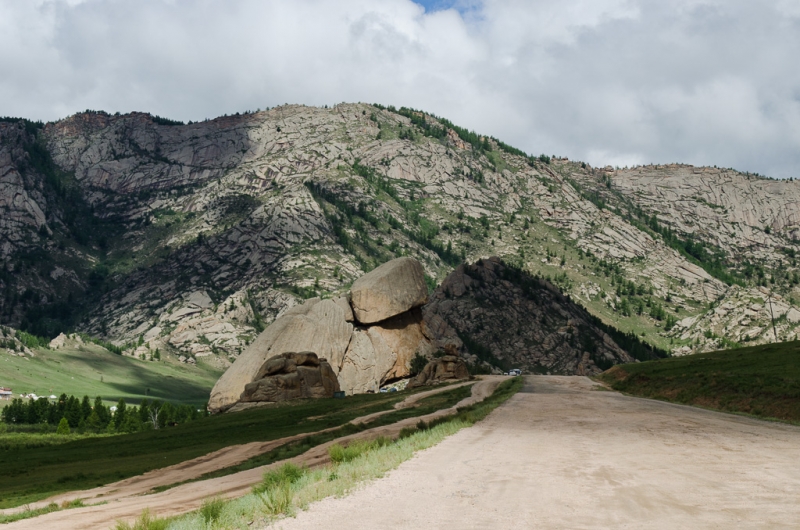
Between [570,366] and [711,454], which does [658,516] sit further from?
[570,366]

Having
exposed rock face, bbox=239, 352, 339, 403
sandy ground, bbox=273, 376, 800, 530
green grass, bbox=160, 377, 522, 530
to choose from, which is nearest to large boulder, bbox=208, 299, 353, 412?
exposed rock face, bbox=239, 352, 339, 403

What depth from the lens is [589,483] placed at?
21562 mm

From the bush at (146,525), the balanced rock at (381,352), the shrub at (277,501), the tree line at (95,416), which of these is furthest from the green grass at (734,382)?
the tree line at (95,416)

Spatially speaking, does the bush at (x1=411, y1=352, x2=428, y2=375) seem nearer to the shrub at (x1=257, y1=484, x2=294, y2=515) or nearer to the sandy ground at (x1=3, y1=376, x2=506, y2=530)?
the sandy ground at (x1=3, y1=376, x2=506, y2=530)

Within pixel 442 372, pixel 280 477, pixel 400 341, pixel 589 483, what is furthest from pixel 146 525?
pixel 400 341

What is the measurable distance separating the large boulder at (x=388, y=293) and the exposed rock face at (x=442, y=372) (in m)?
18.2

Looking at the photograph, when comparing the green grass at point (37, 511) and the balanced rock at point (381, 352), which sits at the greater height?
the balanced rock at point (381, 352)

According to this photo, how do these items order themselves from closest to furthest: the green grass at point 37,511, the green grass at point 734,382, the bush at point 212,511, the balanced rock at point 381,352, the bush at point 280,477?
the bush at point 212,511 → the bush at point 280,477 → the green grass at point 37,511 → the green grass at point 734,382 → the balanced rock at point 381,352

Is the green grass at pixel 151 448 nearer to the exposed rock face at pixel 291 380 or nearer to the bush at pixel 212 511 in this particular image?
the exposed rock face at pixel 291 380

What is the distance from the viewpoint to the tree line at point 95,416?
422 ft

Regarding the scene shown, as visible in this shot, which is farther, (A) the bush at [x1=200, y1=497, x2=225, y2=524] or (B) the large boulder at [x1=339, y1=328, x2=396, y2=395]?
(B) the large boulder at [x1=339, y1=328, x2=396, y2=395]

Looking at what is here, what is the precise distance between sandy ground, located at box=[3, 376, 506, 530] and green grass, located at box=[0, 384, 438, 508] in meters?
3.06

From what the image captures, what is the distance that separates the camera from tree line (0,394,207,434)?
129 meters

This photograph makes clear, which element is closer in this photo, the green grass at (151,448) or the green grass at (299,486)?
the green grass at (299,486)
